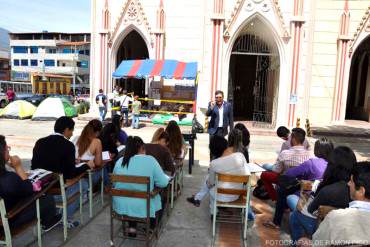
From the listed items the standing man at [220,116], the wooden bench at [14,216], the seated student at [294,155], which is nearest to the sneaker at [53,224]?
the wooden bench at [14,216]

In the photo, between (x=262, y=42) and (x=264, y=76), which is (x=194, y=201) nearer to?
(x=262, y=42)

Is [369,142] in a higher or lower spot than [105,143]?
lower

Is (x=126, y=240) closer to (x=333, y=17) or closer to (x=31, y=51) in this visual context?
(x=333, y=17)

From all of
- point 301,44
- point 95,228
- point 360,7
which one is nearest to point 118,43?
point 301,44

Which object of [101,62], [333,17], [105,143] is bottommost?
[105,143]

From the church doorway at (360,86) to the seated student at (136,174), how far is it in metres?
18.7

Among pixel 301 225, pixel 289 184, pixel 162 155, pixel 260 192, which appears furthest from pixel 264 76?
pixel 301 225

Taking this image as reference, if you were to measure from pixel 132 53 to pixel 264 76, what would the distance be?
27.7 ft

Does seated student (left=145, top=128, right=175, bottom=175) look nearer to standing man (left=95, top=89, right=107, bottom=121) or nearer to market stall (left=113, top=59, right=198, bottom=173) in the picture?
market stall (left=113, top=59, right=198, bottom=173)

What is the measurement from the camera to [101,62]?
17.4m

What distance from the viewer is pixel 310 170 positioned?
461 cm

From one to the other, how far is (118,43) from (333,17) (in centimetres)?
1010

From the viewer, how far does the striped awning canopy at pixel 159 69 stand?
14953 mm

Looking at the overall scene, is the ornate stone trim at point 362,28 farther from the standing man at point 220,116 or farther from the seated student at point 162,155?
the seated student at point 162,155
